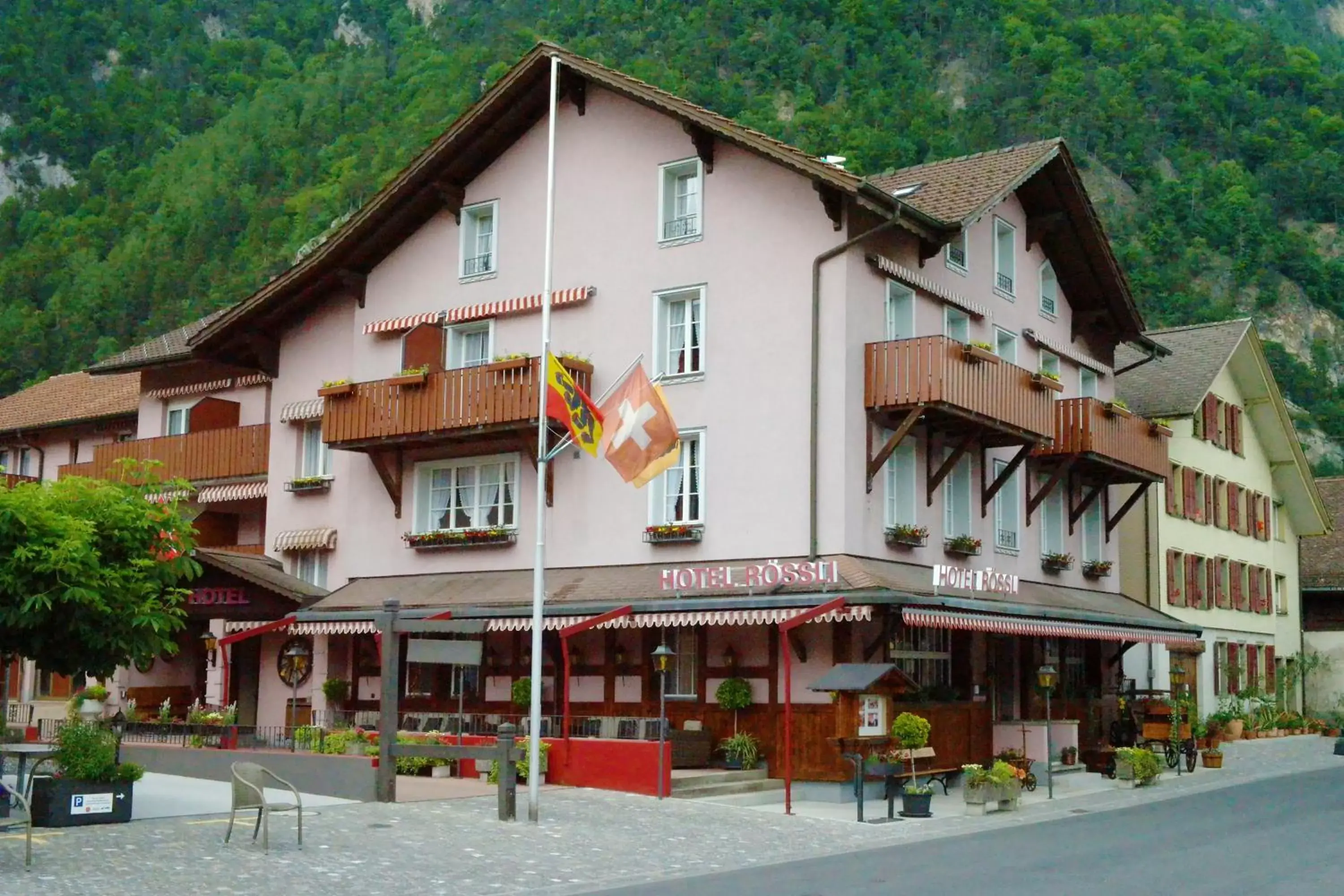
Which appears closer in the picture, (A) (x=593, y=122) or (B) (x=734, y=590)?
(B) (x=734, y=590)

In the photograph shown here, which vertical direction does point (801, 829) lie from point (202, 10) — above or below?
below

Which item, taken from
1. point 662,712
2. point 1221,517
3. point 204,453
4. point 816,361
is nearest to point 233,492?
point 204,453

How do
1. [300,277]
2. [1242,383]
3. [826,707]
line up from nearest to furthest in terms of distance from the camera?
[826,707] → [300,277] → [1242,383]

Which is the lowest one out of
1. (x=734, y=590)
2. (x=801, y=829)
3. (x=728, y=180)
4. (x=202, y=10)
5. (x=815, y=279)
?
(x=801, y=829)

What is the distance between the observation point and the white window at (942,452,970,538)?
102 feet

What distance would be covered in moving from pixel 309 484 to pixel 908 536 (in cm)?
1235

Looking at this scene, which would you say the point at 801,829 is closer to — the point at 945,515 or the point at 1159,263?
the point at 945,515

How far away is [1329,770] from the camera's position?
3444 cm

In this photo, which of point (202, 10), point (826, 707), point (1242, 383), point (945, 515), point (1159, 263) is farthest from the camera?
point (202, 10)

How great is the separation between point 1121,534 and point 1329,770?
8.85m

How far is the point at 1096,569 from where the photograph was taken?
36.8m

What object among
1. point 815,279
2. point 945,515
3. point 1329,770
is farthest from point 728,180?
point 1329,770

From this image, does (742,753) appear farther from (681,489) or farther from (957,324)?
(957,324)

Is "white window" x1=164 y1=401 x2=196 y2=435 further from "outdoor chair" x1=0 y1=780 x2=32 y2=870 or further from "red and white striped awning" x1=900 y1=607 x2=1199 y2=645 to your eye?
"outdoor chair" x1=0 y1=780 x2=32 y2=870
